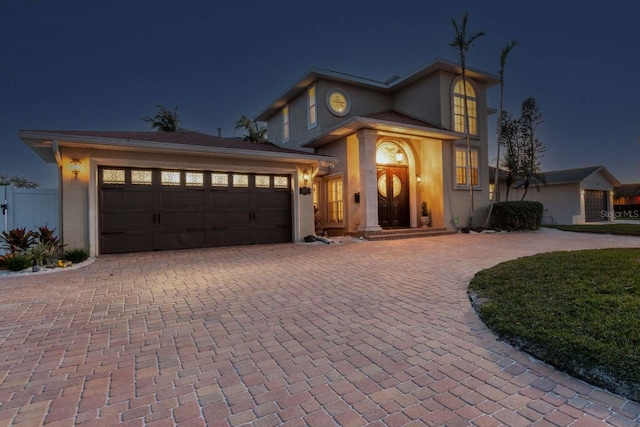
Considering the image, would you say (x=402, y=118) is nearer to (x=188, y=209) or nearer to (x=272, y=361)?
(x=188, y=209)

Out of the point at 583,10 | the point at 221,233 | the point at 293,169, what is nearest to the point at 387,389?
the point at 221,233

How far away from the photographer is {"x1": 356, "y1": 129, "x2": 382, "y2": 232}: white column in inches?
424

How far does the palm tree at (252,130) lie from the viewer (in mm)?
25000

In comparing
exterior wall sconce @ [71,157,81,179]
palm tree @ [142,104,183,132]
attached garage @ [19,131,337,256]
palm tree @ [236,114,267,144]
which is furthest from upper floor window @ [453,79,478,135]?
palm tree @ [142,104,183,132]

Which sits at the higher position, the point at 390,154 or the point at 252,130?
the point at 252,130

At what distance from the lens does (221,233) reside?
9414 millimetres

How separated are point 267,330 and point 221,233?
6.91m

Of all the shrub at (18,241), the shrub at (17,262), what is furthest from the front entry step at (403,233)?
the shrub at (18,241)

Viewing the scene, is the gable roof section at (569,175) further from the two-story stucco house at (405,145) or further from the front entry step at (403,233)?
the front entry step at (403,233)

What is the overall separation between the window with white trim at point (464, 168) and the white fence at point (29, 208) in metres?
13.5

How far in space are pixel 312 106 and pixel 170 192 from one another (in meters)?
7.15

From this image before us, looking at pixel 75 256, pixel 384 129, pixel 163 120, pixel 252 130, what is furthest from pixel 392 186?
pixel 163 120

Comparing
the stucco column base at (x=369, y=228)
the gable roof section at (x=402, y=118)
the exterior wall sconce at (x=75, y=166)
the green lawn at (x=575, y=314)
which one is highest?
the gable roof section at (x=402, y=118)

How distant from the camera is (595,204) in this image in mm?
21172
